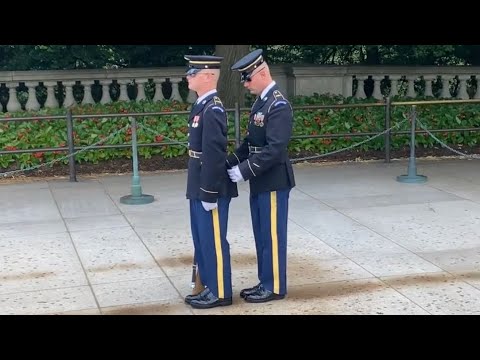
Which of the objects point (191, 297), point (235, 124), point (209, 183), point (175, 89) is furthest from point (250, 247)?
point (175, 89)

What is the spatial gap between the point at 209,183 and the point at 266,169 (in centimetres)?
42

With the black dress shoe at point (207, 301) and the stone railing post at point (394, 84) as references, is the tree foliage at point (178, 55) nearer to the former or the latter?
the stone railing post at point (394, 84)

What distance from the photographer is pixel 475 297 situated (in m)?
5.54

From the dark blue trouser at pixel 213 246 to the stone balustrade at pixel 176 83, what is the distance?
822 centimetres

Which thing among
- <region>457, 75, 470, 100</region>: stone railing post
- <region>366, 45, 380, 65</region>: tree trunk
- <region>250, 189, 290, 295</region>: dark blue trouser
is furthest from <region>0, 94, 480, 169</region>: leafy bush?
<region>250, 189, 290, 295</region>: dark blue trouser

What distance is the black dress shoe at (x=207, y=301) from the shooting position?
534 cm

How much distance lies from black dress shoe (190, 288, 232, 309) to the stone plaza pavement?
0.05 meters

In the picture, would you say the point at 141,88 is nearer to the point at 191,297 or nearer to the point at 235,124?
the point at 235,124

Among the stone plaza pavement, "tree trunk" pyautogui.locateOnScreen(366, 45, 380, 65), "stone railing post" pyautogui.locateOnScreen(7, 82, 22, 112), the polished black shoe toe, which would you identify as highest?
"tree trunk" pyautogui.locateOnScreen(366, 45, 380, 65)

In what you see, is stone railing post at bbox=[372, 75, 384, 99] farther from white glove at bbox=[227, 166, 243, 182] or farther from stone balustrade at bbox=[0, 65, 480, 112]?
white glove at bbox=[227, 166, 243, 182]

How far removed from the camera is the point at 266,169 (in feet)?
17.0

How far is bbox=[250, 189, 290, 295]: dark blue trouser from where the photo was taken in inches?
210

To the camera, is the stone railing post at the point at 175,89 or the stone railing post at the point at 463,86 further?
the stone railing post at the point at 463,86

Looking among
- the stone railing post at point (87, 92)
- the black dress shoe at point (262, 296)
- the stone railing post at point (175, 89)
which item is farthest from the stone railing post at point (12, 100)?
the black dress shoe at point (262, 296)
